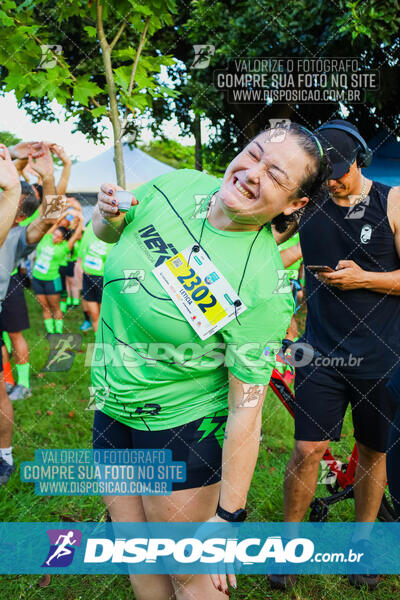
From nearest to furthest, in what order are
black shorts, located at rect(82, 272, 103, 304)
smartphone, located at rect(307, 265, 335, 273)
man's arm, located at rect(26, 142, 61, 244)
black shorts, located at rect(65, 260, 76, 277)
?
smartphone, located at rect(307, 265, 335, 273) → man's arm, located at rect(26, 142, 61, 244) → black shorts, located at rect(82, 272, 103, 304) → black shorts, located at rect(65, 260, 76, 277)

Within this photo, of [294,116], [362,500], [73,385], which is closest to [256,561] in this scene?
[362,500]

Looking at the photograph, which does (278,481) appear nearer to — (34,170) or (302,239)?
(302,239)

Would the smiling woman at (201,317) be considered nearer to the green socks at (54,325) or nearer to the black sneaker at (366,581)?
the black sneaker at (366,581)

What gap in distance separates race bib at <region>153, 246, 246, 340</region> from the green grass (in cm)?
168

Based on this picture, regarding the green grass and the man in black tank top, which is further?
the green grass

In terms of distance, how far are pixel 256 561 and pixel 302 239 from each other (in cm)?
176

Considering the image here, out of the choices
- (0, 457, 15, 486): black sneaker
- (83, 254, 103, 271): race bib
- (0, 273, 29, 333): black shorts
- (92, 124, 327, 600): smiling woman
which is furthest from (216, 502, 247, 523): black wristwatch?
Result: (83, 254, 103, 271): race bib

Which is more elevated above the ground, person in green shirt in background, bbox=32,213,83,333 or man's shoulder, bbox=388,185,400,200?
man's shoulder, bbox=388,185,400,200

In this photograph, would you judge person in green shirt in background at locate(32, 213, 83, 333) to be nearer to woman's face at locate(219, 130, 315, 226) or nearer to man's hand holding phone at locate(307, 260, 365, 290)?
man's hand holding phone at locate(307, 260, 365, 290)

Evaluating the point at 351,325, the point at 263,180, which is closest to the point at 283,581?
the point at 351,325

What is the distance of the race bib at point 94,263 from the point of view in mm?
6211

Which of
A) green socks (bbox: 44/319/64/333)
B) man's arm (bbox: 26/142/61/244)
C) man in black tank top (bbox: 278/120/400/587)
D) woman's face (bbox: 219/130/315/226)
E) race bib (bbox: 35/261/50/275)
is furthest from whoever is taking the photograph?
green socks (bbox: 44/319/64/333)

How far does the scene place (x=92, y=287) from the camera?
6582 mm

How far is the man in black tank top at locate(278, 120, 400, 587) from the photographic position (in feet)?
7.87
